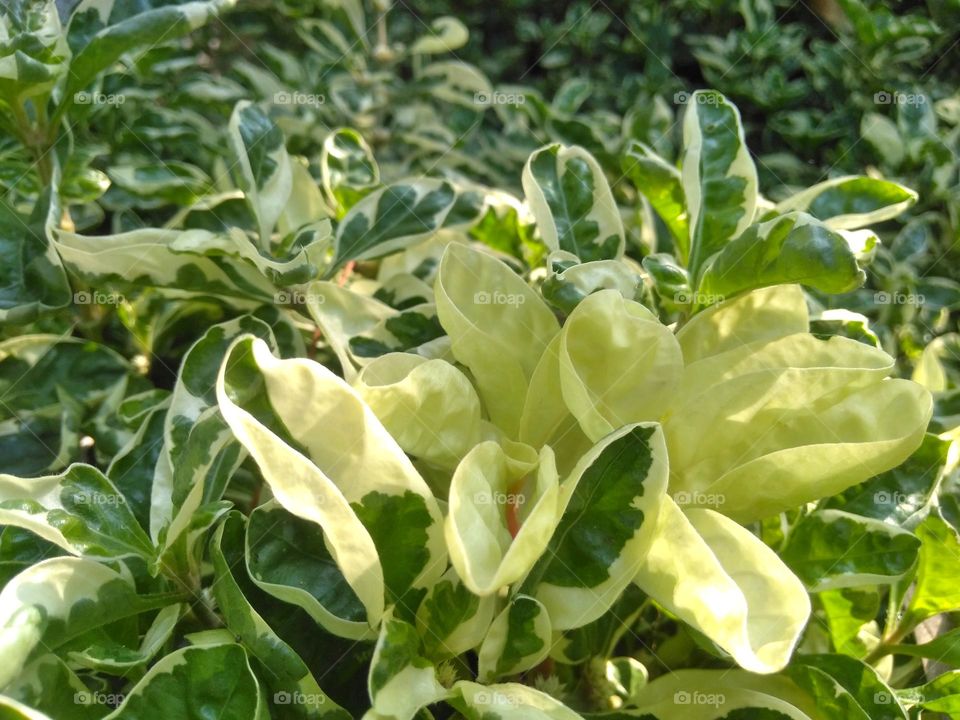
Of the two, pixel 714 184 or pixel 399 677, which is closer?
pixel 399 677

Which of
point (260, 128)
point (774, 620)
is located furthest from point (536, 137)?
point (774, 620)

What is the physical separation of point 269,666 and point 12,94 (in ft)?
1.90

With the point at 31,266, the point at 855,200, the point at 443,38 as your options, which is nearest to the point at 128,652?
the point at 31,266

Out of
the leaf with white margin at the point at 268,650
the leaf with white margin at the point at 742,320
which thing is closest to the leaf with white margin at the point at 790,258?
the leaf with white margin at the point at 742,320

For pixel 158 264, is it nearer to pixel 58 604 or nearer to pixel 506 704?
pixel 58 604

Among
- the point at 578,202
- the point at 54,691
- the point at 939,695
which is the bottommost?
the point at 939,695

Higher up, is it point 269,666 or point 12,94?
point 12,94

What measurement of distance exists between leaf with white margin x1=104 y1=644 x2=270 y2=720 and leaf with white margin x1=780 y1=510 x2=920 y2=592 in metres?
0.41

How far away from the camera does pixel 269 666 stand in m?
0.53

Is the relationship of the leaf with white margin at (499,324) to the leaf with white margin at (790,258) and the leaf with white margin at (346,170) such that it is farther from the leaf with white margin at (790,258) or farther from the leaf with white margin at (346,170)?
the leaf with white margin at (346,170)

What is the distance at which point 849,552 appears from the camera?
666 mm

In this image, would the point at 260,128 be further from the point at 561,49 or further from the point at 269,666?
the point at 561,49

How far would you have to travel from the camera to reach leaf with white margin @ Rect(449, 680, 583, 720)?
0.50 meters

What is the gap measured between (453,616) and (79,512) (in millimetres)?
262
